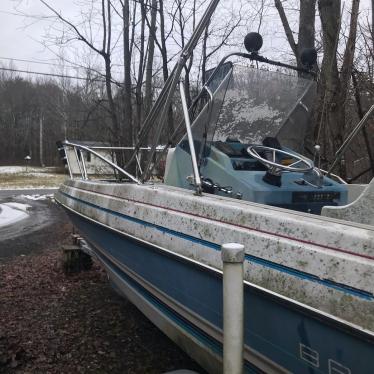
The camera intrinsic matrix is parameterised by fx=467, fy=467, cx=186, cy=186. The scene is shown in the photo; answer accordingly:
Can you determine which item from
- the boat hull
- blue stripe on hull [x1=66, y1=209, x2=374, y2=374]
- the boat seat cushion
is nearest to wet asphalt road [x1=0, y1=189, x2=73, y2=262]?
the boat hull

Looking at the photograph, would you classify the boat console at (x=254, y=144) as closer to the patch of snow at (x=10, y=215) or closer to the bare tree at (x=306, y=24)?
the bare tree at (x=306, y=24)

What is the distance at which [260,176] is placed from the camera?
307cm

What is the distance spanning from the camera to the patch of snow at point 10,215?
34.8 ft

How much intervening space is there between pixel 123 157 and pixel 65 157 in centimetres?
274

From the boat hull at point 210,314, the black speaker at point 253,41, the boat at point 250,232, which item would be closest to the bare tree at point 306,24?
the boat at point 250,232

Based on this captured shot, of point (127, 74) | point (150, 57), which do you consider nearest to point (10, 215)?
point (127, 74)

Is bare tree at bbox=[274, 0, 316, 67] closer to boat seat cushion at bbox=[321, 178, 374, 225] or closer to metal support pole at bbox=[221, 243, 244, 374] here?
boat seat cushion at bbox=[321, 178, 374, 225]

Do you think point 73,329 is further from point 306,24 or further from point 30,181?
point 30,181

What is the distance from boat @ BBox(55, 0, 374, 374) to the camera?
69.0 inches

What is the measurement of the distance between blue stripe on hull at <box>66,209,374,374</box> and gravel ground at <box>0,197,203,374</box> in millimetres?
738

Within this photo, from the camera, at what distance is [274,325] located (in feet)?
6.55

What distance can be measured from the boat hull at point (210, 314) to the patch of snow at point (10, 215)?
23.7 feet

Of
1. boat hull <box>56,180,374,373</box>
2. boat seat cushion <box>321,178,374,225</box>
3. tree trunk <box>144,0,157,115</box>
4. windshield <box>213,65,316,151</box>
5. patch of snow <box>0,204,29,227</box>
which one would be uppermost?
tree trunk <box>144,0,157,115</box>

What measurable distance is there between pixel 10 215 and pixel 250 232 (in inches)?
426
